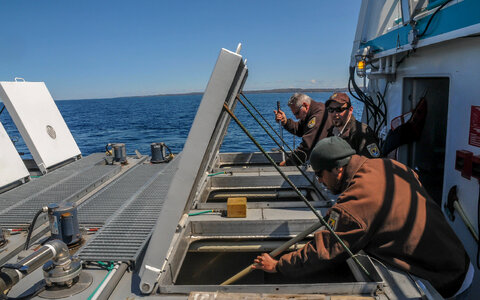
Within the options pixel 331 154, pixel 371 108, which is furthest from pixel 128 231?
pixel 371 108

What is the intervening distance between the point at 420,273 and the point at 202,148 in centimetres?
145

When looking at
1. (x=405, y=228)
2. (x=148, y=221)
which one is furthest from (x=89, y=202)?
(x=405, y=228)

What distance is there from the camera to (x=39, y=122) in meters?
5.77

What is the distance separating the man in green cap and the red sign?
Answer: 1019 mm

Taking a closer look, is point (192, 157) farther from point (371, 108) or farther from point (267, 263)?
point (371, 108)

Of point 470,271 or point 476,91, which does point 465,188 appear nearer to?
point 476,91

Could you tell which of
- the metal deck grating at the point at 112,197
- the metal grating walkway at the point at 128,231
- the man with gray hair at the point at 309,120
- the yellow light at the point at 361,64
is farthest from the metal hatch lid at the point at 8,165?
the yellow light at the point at 361,64

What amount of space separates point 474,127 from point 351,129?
3.89 ft

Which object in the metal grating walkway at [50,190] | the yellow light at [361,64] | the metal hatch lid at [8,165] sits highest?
the yellow light at [361,64]

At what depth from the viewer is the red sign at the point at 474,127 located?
2693mm

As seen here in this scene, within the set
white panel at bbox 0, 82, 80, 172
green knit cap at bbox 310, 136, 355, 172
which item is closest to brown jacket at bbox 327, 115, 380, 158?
green knit cap at bbox 310, 136, 355, 172

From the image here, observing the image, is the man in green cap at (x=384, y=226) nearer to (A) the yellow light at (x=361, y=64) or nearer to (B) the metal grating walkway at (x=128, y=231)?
(B) the metal grating walkway at (x=128, y=231)

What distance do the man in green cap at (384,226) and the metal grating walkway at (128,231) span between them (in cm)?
122

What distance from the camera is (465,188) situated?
288 cm
